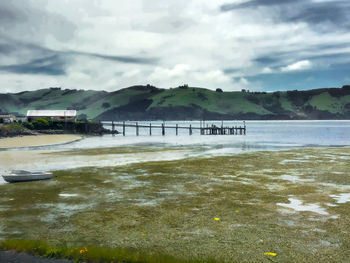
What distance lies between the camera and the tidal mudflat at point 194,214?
10.7m

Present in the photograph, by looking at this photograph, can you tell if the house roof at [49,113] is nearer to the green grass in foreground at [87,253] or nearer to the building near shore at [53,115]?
the building near shore at [53,115]

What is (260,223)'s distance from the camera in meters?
13.0

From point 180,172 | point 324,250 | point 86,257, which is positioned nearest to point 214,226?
point 324,250

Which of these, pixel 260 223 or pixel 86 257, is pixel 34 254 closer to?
pixel 86 257

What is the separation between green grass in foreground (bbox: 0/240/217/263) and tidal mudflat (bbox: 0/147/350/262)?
1.45 feet

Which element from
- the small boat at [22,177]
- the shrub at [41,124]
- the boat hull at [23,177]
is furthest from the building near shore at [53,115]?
the boat hull at [23,177]

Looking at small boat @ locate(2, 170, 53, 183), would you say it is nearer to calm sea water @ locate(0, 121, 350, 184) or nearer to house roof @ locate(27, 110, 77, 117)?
calm sea water @ locate(0, 121, 350, 184)

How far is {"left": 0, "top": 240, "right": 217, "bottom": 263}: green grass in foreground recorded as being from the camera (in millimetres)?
9752

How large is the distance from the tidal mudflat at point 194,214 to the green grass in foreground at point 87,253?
0.44m

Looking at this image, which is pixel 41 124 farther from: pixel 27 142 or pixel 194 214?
pixel 194 214

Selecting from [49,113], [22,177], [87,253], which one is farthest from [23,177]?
[49,113]

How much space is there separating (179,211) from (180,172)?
1176 cm

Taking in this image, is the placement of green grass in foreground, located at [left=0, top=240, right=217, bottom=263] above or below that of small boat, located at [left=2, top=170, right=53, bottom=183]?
below

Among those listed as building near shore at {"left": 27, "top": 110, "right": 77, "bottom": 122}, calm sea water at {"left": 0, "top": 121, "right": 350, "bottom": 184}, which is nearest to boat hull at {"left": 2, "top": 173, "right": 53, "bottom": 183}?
calm sea water at {"left": 0, "top": 121, "right": 350, "bottom": 184}
